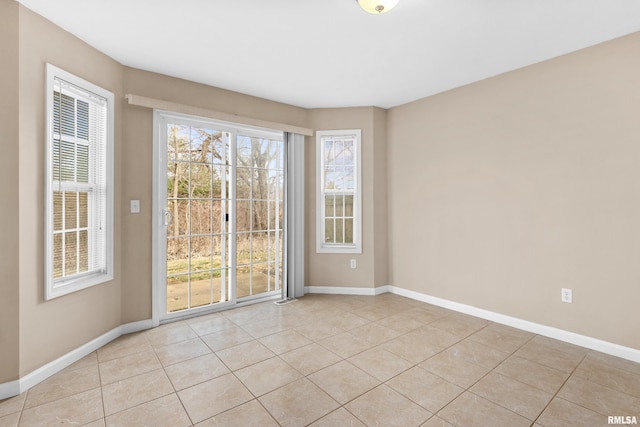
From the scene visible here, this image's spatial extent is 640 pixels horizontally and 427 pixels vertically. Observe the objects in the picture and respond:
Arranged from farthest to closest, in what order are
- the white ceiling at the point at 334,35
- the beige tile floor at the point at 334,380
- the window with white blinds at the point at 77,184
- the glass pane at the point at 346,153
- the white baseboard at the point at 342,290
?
1. the glass pane at the point at 346,153
2. the white baseboard at the point at 342,290
3. the window with white blinds at the point at 77,184
4. the white ceiling at the point at 334,35
5. the beige tile floor at the point at 334,380

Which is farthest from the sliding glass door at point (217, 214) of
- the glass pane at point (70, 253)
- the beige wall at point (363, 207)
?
the glass pane at point (70, 253)

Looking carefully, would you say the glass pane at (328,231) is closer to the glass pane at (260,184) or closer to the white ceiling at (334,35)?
the glass pane at (260,184)

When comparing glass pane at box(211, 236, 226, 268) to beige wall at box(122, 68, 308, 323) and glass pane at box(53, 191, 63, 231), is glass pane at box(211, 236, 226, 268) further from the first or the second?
glass pane at box(53, 191, 63, 231)

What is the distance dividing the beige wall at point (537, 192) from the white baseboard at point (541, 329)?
0.18 ft

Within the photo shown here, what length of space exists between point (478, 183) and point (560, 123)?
91 centimetres

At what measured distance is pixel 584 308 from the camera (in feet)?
8.99

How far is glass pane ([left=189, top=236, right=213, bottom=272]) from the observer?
351 centimetres

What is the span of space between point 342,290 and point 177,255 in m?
2.20

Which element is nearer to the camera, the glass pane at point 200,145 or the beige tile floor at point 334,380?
the beige tile floor at point 334,380

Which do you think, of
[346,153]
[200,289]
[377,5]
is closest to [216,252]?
[200,289]

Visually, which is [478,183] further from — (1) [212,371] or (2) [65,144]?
(2) [65,144]

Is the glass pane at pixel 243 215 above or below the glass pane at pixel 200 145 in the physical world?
below

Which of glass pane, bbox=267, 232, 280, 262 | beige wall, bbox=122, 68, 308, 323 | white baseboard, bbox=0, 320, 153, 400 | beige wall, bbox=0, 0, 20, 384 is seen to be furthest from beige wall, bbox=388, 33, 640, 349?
beige wall, bbox=0, 0, 20, 384

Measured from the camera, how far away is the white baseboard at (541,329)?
8.35 ft
